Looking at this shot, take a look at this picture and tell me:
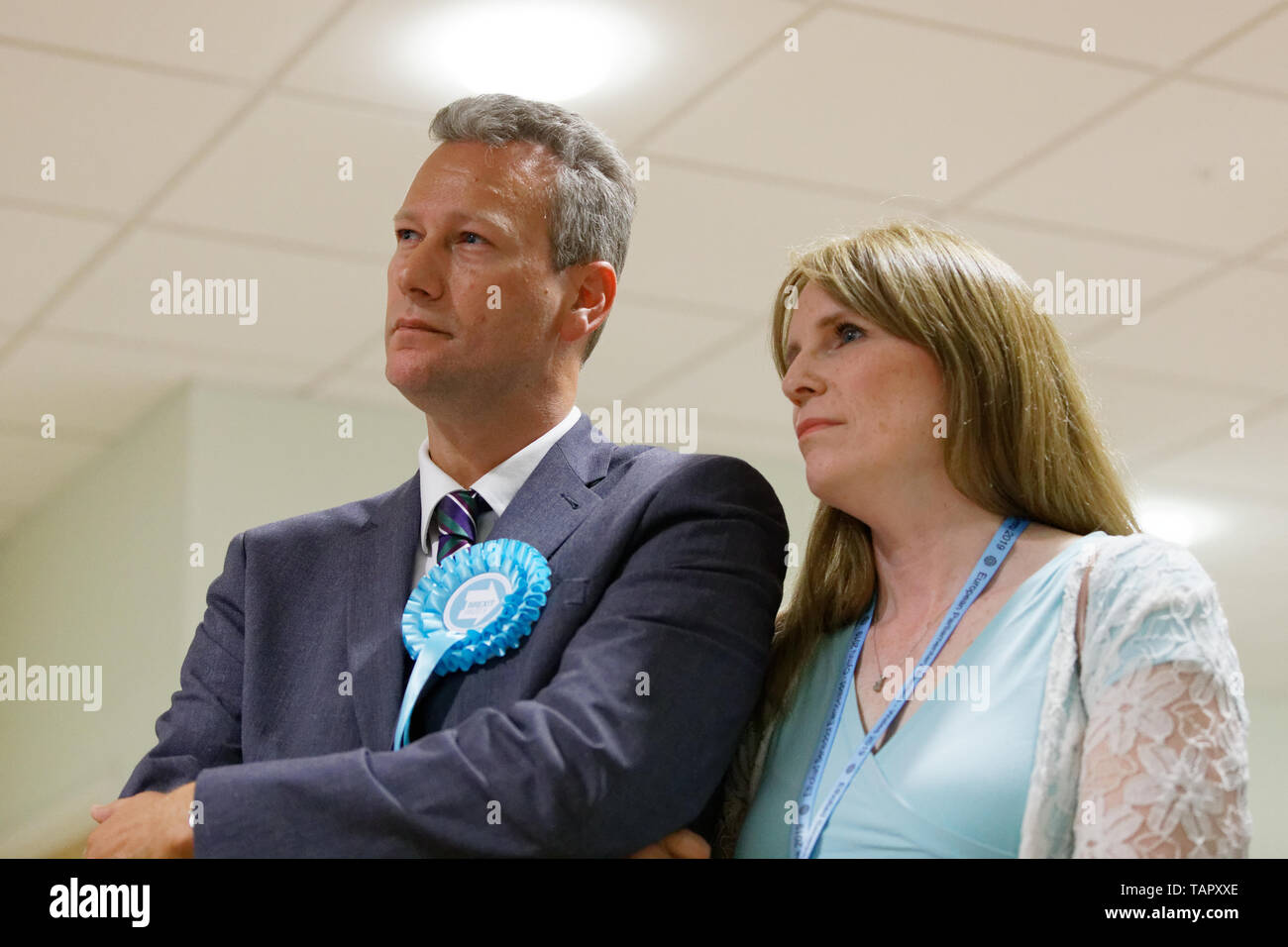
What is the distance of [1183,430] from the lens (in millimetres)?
5867

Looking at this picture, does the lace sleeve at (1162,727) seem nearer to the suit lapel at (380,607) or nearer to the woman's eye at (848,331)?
the woman's eye at (848,331)

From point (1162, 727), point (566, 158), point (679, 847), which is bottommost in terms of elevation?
point (679, 847)

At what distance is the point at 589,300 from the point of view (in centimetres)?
218

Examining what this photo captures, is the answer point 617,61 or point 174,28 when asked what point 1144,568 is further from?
point 174,28

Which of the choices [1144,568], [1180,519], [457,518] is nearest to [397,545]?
[457,518]

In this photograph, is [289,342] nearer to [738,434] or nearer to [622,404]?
[622,404]

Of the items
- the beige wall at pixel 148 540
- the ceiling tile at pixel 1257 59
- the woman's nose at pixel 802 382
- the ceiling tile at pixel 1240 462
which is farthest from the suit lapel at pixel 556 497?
the ceiling tile at pixel 1240 462

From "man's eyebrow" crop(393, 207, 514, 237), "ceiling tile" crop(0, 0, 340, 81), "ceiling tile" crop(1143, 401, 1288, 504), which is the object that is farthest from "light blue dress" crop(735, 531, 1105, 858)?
"ceiling tile" crop(1143, 401, 1288, 504)

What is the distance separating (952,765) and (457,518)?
0.60 metres

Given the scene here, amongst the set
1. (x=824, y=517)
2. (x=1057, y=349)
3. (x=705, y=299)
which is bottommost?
(x=824, y=517)

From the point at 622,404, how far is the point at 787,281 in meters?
3.67

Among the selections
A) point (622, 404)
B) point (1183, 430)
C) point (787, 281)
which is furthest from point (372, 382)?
Answer: point (787, 281)

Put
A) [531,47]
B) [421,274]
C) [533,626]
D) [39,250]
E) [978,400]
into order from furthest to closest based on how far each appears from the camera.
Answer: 1. [39,250]
2. [531,47]
3. [421,274]
4. [978,400]
5. [533,626]

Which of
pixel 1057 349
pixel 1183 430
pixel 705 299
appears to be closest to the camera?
pixel 1057 349
